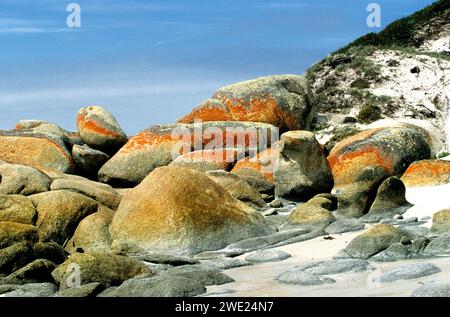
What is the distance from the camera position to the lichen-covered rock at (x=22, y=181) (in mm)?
15695

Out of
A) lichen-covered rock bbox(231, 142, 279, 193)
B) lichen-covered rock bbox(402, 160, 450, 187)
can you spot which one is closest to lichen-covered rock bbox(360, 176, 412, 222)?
lichen-covered rock bbox(402, 160, 450, 187)

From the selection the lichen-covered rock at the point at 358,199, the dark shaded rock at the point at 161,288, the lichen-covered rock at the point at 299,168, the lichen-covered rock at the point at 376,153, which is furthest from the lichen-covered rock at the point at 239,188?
the dark shaded rock at the point at 161,288

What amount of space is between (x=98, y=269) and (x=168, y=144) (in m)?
11.9

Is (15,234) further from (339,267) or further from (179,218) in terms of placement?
(339,267)

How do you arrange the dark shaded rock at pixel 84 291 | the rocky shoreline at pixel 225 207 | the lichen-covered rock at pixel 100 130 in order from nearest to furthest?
the dark shaded rock at pixel 84 291 < the rocky shoreline at pixel 225 207 < the lichen-covered rock at pixel 100 130

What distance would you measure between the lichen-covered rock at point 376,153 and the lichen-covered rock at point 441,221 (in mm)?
6040

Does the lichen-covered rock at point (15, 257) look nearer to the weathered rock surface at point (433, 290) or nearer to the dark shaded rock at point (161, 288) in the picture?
the dark shaded rock at point (161, 288)

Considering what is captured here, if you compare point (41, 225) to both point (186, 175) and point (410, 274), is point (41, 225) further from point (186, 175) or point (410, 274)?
point (410, 274)

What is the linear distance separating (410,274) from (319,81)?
84.5 feet

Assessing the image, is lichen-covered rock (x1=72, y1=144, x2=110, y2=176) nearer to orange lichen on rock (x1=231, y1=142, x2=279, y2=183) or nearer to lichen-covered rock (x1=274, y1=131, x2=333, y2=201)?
orange lichen on rock (x1=231, y1=142, x2=279, y2=183)

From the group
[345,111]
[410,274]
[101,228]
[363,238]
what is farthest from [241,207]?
[345,111]

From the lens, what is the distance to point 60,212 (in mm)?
14188

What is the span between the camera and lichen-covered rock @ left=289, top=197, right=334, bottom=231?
13.9 metres

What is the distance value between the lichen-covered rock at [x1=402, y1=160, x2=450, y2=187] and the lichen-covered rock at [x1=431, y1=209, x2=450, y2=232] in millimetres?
4702
